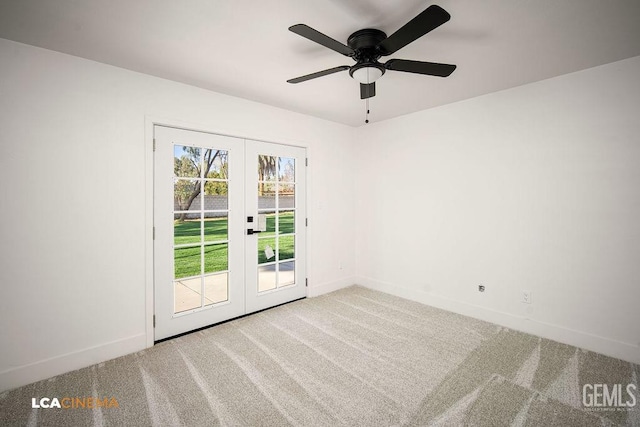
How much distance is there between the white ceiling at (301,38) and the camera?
1736 mm

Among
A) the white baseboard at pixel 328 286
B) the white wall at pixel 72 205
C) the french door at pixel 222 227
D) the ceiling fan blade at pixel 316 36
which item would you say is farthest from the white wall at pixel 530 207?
the white wall at pixel 72 205

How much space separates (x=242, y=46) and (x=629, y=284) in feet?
12.2

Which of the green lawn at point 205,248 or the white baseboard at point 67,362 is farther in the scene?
the green lawn at point 205,248

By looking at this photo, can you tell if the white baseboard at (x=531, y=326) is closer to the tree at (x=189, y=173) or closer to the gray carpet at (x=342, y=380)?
the gray carpet at (x=342, y=380)

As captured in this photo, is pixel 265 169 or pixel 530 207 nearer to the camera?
pixel 530 207

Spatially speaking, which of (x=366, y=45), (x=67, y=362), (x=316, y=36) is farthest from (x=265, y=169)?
(x=67, y=362)

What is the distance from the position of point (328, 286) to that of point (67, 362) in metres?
2.88

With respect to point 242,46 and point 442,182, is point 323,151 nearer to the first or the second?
point 442,182

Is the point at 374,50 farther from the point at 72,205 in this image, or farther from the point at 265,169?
the point at 72,205

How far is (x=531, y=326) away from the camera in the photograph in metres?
2.92

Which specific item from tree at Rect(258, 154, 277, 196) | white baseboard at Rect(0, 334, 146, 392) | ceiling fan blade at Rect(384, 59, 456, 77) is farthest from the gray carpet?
ceiling fan blade at Rect(384, 59, 456, 77)

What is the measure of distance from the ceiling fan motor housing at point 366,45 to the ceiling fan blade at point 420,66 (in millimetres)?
106

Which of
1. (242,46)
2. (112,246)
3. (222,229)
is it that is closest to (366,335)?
(222,229)

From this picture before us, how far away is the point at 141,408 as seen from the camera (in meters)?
1.88
